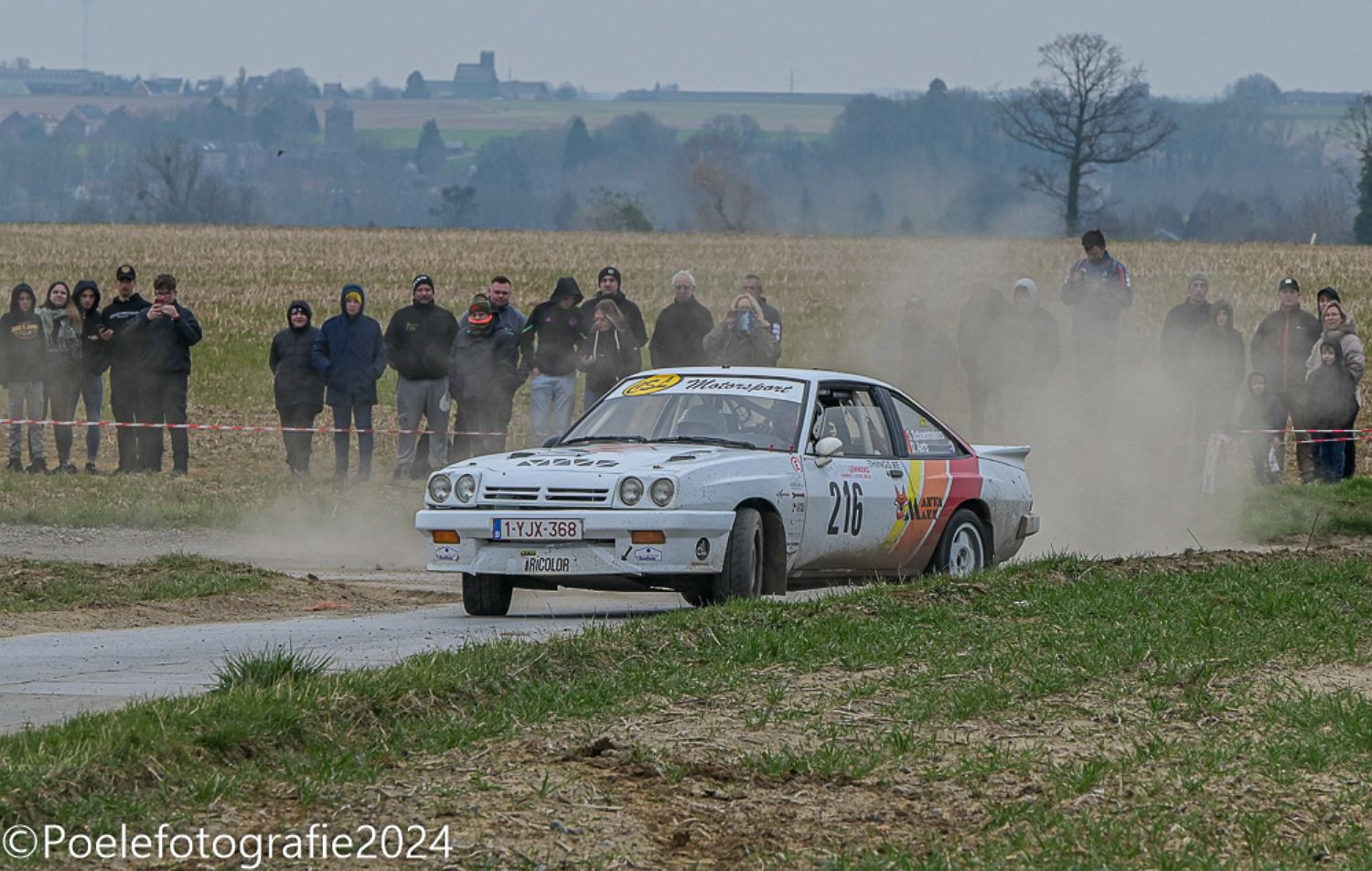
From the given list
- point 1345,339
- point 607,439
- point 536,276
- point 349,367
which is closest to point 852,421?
point 607,439

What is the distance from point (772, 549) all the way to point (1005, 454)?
3.09 meters

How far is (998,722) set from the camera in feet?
24.1

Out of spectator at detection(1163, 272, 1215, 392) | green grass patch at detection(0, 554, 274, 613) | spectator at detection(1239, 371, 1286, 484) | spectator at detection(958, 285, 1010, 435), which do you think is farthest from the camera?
spectator at detection(958, 285, 1010, 435)

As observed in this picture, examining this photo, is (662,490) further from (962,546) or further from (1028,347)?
(1028,347)

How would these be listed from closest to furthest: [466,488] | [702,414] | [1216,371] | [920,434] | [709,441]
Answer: [466,488]
[709,441]
[702,414]
[920,434]
[1216,371]

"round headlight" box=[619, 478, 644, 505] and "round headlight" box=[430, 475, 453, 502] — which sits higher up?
"round headlight" box=[619, 478, 644, 505]

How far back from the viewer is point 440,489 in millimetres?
11461

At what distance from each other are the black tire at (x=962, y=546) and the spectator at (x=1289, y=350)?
321 inches

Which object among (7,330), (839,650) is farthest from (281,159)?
(839,650)

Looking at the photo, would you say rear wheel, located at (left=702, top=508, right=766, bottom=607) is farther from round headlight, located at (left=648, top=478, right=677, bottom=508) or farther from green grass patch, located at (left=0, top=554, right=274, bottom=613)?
green grass patch, located at (left=0, top=554, right=274, bottom=613)

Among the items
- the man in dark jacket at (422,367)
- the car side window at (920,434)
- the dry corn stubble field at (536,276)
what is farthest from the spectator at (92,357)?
the car side window at (920,434)

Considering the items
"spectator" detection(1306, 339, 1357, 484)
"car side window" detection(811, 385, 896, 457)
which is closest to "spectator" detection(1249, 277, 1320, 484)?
"spectator" detection(1306, 339, 1357, 484)

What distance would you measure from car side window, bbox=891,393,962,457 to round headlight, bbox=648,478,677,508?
255 centimetres

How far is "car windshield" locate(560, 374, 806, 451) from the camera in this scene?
1220cm
